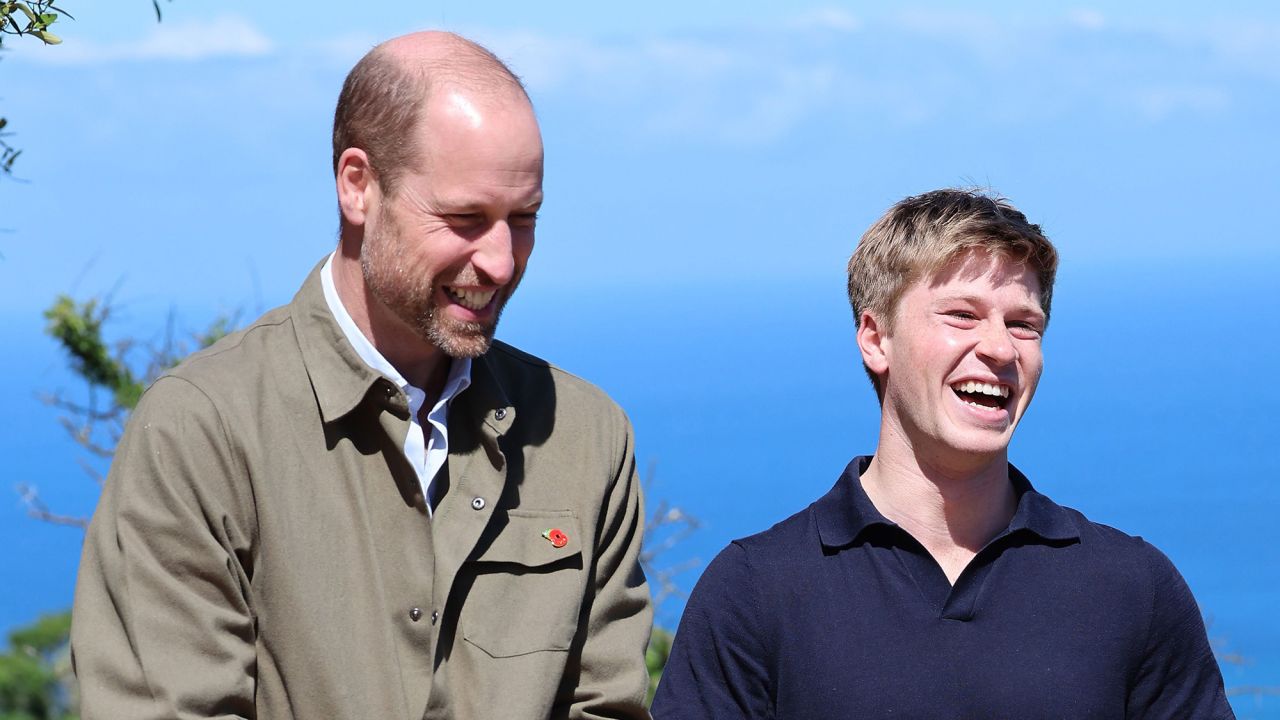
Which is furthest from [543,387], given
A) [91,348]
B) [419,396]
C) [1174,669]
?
[91,348]

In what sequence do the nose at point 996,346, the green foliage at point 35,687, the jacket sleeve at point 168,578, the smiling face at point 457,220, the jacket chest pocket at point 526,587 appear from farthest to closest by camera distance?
the green foliage at point 35,687 → the nose at point 996,346 → the jacket chest pocket at point 526,587 → the smiling face at point 457,220 → the jacket sleeve at point 168,578

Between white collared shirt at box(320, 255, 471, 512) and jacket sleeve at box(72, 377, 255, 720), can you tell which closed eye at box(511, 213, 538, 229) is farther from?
jacket sleeve at box(72, 377, 255, 720)

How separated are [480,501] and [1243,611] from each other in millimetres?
48995

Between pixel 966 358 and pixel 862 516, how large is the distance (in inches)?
12.0

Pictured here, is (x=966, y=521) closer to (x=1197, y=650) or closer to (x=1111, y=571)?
(x=1111, y=571)

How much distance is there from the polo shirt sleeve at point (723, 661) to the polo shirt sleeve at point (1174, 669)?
0.59m

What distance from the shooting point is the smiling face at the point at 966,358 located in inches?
103

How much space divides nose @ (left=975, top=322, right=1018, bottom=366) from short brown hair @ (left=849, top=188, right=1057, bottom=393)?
0.13 m

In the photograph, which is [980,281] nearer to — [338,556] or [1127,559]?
[1127,559]

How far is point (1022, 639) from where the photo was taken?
→ 8.27 feet

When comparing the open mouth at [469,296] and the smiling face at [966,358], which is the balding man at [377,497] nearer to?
the open mouth at [469,296]

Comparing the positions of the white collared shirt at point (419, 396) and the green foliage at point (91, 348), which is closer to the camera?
the white collared shirt at point (419, 396)

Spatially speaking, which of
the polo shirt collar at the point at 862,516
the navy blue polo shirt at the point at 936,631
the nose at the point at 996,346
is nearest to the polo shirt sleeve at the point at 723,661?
the navy blue polo shirt at the point at 936,631

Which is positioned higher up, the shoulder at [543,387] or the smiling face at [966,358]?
the smiling face at [966,358]
